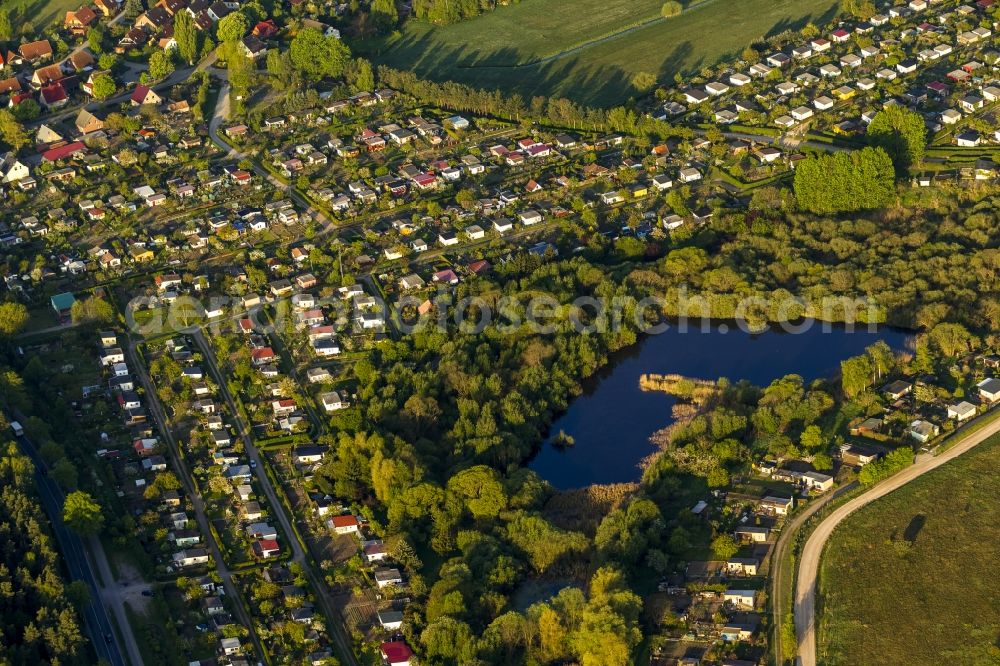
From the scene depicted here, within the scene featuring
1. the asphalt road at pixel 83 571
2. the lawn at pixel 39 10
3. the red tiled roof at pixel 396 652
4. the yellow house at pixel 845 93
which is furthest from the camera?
the lawn at pixel 39 10

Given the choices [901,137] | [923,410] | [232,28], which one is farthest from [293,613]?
[232,28]

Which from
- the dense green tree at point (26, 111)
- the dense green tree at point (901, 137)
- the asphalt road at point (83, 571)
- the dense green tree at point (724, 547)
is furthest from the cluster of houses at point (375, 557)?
the dense green tree at point (26, 111)

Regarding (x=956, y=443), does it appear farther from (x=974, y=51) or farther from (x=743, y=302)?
(x=974, y=51)

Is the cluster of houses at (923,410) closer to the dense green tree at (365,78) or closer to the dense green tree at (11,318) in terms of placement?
the dense green tree at (11,318)

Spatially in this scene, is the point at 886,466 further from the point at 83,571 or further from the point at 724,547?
the point at 83,571

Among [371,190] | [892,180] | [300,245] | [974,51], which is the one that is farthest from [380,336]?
[974,51]
